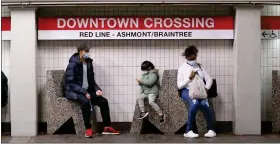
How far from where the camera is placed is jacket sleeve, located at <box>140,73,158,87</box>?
25.2 feet

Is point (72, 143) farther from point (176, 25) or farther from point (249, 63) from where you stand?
point (249, 63)

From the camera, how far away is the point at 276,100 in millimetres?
7859

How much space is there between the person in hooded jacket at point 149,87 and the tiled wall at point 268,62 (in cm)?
216

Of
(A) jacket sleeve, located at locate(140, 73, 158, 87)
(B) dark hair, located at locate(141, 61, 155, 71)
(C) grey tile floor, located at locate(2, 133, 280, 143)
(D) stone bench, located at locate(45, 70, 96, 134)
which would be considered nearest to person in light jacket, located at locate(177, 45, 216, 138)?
(C) grey tile floor, located at locate(2, 133, 280, 143)

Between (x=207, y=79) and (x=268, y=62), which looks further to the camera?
(x=268, y=62)

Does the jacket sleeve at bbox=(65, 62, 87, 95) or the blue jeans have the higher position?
the jacket sleeve at bbox=(65, 62, 87, 95)

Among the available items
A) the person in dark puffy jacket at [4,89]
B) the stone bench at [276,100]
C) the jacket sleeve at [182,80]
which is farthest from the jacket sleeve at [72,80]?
the stone bench at [276,100]

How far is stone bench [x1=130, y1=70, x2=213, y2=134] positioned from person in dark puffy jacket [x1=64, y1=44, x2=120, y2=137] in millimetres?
608

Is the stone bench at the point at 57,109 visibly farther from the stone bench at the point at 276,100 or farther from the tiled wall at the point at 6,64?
the stone bench at the point at 276,100

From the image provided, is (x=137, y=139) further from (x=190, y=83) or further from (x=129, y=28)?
(x=129, y=28)

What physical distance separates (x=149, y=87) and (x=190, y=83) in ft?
2.64

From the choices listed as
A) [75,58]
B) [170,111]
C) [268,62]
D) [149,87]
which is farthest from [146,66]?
[268,62]

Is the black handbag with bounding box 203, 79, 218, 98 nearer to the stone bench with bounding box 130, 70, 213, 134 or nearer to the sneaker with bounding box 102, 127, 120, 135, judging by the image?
the stone bench with bounding box 130, 70, 213, 134

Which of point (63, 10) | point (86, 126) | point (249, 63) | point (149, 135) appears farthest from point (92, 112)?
point (249, 63)
